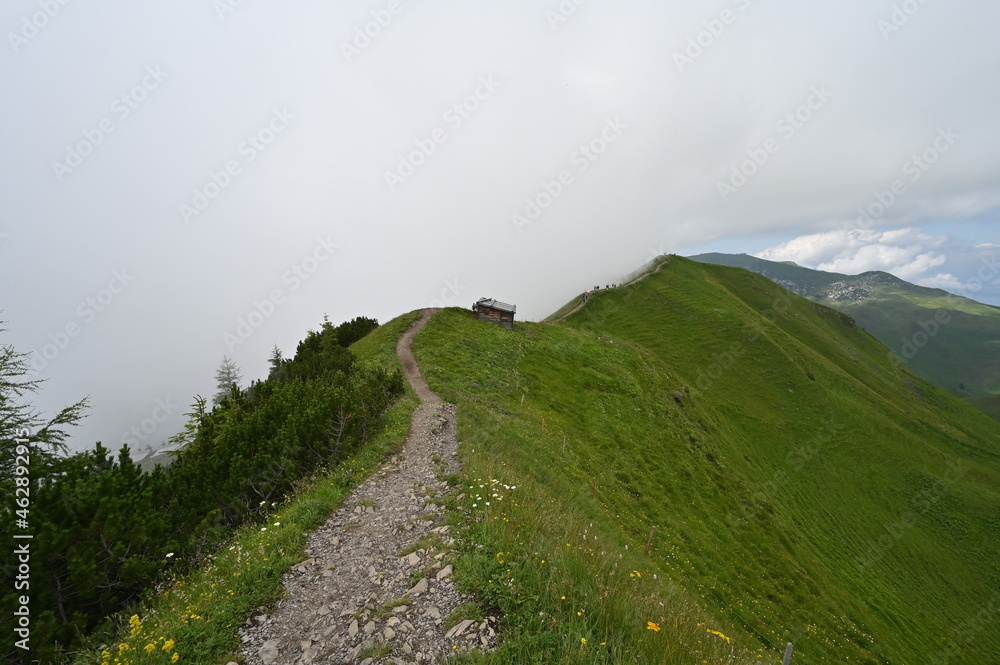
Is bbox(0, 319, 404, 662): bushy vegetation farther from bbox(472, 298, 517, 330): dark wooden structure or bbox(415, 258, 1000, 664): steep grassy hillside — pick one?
bbox(472, 298, 517, 330): dark wooden structure

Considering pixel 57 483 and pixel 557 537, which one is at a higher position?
pixel 57 483

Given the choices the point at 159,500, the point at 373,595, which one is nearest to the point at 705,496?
the point at 373,595

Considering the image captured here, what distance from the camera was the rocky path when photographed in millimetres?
6051

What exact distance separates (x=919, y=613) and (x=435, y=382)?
45.2 metres

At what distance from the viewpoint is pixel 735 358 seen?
64625mm

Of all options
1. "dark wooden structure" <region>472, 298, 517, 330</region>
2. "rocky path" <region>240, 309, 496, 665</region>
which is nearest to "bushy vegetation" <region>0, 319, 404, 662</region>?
"rocky path" <region>240, 309, 496, 665</region>

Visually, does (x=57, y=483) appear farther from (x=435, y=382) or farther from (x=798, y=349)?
(x=798, y=349)

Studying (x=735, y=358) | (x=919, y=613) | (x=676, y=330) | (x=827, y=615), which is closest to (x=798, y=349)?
(x=735, y=358)

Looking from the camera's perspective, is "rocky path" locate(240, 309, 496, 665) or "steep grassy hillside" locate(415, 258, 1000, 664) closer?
"rocky path" locate(240, 309, 496, 665)

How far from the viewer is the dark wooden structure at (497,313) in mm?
43562

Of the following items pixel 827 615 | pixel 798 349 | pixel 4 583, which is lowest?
pixel 827 615

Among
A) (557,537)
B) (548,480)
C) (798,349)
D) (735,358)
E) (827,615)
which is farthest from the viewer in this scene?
(798,349)

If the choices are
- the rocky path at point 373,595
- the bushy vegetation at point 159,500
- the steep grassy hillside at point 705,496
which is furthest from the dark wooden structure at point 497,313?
the rocky path at point 373,595

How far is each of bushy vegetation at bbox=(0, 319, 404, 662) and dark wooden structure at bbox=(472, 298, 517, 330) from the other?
26609 mm
